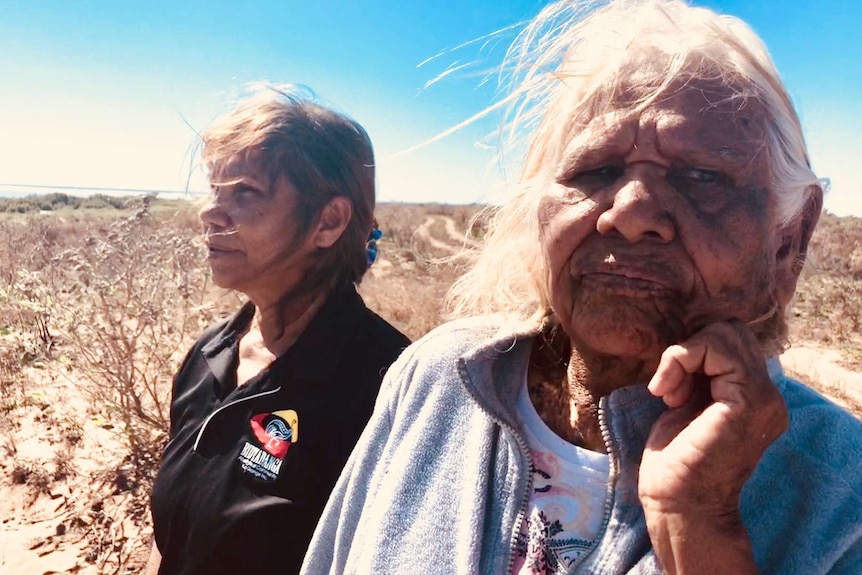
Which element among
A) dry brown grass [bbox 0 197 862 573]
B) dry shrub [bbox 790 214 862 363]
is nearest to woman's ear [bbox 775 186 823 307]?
dry brown grass [bbox 0 197 862 573]

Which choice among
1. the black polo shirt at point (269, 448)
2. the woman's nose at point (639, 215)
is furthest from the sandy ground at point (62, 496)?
the woman's nose at point (639, 215)

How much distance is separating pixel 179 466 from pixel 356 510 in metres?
0.77

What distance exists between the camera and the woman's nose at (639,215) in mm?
1132

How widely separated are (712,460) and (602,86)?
748 mm

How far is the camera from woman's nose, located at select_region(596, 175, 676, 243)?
44.6 inches

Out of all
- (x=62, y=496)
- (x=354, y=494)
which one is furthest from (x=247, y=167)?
(x=62, y=496)

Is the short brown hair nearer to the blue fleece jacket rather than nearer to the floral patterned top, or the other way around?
the blue fleece jacket

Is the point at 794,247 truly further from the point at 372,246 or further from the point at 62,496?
the point at 62,496

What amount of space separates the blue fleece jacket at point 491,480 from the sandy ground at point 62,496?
2.64m

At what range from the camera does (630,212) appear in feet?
3.75

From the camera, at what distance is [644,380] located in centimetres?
127

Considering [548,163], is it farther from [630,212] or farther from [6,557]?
[6,557]

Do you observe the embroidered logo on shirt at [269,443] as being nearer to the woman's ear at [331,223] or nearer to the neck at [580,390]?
the woman's ear at [331,223]

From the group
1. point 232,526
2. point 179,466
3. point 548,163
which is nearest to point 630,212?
point 548,163
